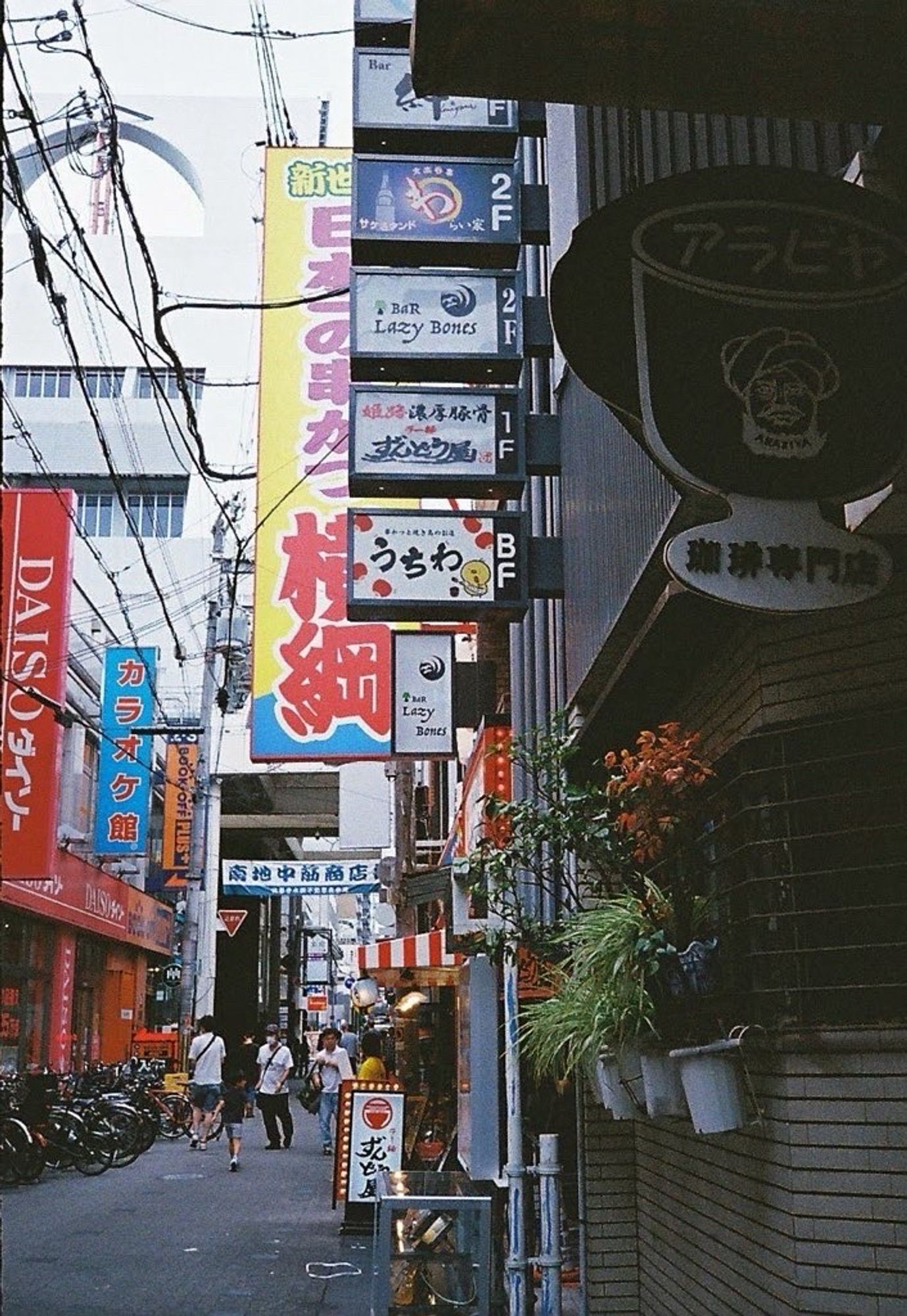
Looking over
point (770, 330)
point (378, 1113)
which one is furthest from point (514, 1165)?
point (378, 1113)

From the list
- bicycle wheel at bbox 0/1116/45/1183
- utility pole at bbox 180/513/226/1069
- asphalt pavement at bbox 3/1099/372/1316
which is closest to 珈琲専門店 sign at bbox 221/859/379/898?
utility pole at bbox 180/513/226/1069

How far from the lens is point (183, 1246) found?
12211mm

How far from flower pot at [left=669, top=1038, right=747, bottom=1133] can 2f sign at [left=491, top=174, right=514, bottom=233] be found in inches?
243

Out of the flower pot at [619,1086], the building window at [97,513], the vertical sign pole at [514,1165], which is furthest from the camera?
the building window at [97,513]

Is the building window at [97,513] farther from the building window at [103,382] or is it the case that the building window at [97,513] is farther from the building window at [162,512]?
the building window at [103,382]

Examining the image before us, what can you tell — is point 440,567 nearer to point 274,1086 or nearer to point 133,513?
point 274,1086

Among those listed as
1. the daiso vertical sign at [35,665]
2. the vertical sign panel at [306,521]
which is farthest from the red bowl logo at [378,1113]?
the daiso vertical sign at [35,665]

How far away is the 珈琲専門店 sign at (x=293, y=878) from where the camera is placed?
29797 millimetres

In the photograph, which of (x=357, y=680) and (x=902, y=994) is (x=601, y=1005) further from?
(x=357, y=680)

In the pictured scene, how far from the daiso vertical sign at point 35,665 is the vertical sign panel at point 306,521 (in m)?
2.83

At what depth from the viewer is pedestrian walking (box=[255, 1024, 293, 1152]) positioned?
19.6 m

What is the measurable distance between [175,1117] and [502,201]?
64.0 ft

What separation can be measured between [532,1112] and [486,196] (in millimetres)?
6890

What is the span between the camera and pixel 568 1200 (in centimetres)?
1144
